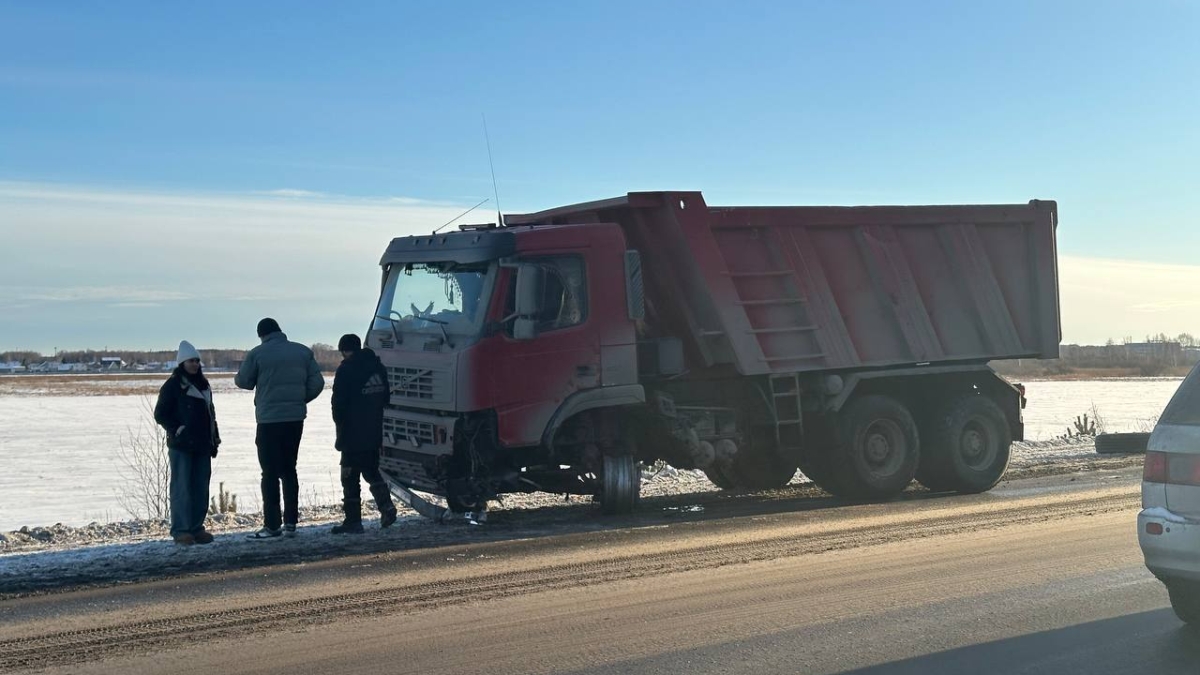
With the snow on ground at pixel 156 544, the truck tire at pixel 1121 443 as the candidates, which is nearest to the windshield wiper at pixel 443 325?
the snow on ground at pixel 156 544

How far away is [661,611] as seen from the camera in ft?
24.8

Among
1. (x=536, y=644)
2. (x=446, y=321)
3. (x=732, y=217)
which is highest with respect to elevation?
(x=732, y=217)

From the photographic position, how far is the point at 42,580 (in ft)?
28.8

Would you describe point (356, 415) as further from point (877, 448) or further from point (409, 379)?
point (877, 448)

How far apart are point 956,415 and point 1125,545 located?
15.1ft

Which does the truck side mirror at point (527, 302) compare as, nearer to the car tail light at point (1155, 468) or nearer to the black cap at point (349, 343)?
the black cap at point (349, 343)

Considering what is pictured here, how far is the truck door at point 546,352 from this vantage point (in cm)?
1120

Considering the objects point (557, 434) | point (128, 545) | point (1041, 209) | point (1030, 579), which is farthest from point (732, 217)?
point (128, 545)

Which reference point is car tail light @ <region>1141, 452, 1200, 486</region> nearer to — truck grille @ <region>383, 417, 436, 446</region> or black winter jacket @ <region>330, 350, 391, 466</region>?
truck grille @ <region>383, 417, 436, 446</region>

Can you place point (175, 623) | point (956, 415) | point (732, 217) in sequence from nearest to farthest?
point (175, 623), point (732, 217), point (956, 415)

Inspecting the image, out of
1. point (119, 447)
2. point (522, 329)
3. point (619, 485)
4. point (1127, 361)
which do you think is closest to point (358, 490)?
point (522, 329)

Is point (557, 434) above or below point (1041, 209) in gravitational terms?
below

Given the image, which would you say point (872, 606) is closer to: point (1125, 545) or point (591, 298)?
point (1125, 545)

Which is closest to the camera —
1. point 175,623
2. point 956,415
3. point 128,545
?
point 175,623
